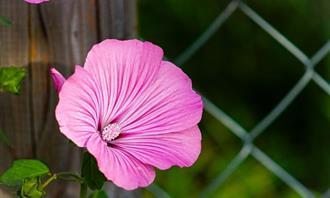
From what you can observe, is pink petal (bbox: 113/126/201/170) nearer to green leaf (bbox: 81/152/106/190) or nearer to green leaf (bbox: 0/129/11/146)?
green leaf (bbox: 81/152/106/190)

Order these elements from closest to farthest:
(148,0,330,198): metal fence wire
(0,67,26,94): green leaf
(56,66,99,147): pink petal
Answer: (56,66,99,147): pink petal < (0,67,26,94): green leaf < (148,0,330,198): metal fence wire

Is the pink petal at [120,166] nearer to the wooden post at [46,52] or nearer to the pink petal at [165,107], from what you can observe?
the pink petal at [165,107]

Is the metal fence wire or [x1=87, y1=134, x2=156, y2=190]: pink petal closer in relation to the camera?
[x1=87, y1=134, x2=156, y2=190]: pink petal

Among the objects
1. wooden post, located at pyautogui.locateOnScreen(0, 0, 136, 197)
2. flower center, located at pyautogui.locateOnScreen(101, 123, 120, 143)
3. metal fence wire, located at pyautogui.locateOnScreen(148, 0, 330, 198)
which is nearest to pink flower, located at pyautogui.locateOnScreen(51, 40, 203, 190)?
flower center, located at pyautogui.locateOnScreen(101, 123, 120, 143)

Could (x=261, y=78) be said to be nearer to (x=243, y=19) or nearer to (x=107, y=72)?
(x=243, y=19)

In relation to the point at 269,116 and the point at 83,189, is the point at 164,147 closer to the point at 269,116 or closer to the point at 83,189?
the point at 83,189

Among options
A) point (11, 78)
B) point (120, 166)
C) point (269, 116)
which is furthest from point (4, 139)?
point (269, 116)
